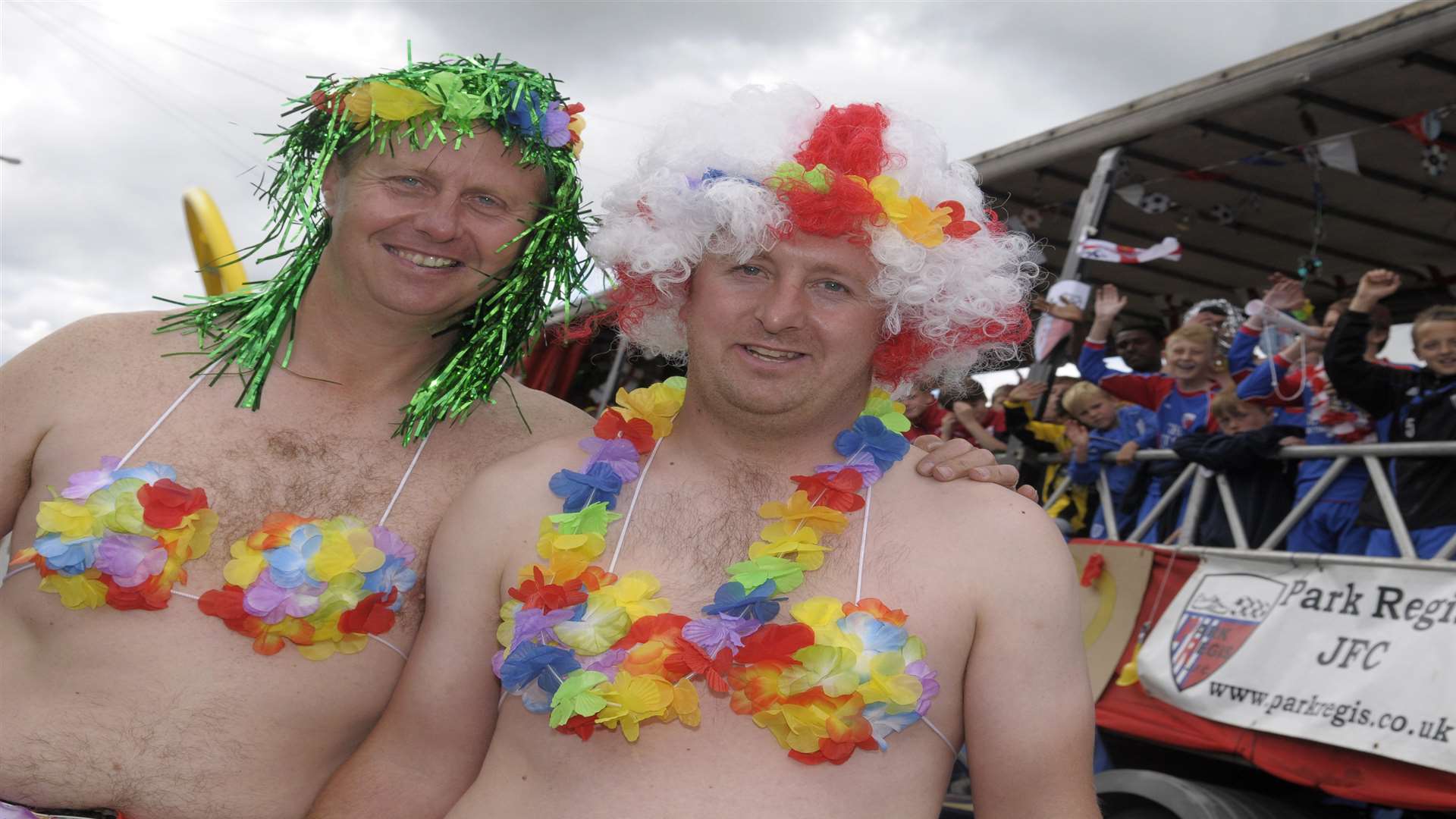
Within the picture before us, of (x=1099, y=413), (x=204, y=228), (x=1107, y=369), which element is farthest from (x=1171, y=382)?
(x=204, y=228)

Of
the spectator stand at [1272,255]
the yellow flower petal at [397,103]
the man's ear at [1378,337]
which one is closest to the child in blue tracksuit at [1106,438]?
the spectator stand at [1272,255]

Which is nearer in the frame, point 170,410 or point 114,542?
point 114,542

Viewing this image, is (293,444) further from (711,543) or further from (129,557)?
(711,543)

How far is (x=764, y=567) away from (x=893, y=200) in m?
0.71

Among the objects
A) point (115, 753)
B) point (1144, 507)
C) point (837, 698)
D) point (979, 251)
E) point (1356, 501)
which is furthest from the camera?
point (1144, 507)

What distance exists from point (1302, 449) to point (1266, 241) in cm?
335

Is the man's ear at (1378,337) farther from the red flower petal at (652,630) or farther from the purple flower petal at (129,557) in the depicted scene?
the purple flower petal at (129,557)

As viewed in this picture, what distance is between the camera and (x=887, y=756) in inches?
76.6

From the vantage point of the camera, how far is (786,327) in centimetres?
207

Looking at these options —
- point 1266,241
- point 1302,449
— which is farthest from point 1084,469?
point 1266,241

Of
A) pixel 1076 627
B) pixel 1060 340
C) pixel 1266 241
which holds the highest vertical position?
pixel 1266 241

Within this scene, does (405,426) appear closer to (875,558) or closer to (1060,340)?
(875,558)

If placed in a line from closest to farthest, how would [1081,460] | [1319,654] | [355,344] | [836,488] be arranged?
1. [836,488]
2. [355,344]
3. [1319,654]
4. [1081,460]

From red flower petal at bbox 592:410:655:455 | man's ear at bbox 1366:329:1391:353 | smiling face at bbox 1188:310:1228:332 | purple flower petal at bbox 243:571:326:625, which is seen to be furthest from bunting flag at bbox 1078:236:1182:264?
purple flower petal at bbox 243:571:326:625
